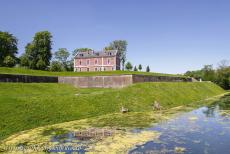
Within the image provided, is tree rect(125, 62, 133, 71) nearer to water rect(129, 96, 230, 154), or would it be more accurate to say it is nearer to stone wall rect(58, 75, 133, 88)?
stone wall rect(58, 75, 133, 88)

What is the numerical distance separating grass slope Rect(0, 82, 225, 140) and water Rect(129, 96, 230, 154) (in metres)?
8.12

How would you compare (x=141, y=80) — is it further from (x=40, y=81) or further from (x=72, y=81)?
(x=40, y=81)

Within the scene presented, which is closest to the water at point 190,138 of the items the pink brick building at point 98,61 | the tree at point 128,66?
the pink brick building at point 98,61

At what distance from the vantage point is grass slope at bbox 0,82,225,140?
63.3ft

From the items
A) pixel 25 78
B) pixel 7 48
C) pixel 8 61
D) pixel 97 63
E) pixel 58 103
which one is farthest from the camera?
pixel 97 63

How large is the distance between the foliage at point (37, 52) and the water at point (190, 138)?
61.2m

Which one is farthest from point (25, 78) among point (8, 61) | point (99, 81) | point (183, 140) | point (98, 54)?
point (98, 54)

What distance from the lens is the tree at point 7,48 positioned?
6519 centimetres

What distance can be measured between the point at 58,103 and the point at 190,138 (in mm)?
13610

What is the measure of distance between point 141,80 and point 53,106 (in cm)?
2562

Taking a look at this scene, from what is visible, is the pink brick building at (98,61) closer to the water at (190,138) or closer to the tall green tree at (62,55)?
the tall green tree at (62,55)

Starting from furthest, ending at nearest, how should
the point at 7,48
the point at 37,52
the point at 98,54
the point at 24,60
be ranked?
the point at 98,54
the point at 37,52
the point at 24,60
the point at 7,48

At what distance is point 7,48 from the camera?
69.4 m

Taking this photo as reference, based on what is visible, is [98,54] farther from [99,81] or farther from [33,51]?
[99,81]
